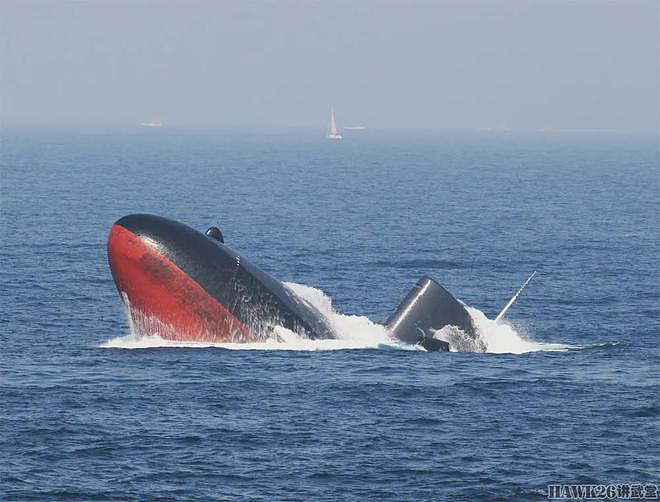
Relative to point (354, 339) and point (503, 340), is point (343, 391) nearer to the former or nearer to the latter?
point (354, 339)

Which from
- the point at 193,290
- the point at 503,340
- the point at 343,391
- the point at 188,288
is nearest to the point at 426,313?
the point at 503,340

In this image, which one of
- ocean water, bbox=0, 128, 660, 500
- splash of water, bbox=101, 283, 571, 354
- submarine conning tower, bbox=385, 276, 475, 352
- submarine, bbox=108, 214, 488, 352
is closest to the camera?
ocean water, bbox=0, 128, 660, 500

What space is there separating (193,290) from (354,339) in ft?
29.2

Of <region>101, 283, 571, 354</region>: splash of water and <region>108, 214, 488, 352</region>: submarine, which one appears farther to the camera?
<region>101, 283, 571, 354</region>: splash of water

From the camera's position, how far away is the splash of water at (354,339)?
191 ft

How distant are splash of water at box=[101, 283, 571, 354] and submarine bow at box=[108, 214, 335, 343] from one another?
49cm

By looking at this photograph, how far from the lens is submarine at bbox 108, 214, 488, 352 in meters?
57.2

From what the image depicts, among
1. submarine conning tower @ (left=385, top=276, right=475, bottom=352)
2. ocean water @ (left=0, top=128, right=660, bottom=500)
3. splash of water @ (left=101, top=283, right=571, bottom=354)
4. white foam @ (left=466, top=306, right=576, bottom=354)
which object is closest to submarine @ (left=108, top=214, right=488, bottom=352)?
submarine conning tower @ (left=385, top=276, right=475, bottom=352)

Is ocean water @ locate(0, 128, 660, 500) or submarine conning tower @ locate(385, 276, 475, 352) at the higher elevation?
submarine conning tower @ locate(385, 276, 475, 352)

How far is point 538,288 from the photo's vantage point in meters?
84.3

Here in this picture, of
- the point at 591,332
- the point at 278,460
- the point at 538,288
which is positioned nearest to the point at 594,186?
the point at 538,288

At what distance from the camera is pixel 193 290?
57.0m

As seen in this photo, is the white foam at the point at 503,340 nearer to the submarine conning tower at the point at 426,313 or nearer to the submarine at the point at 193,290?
the submarine conning tower at the point at 426,313

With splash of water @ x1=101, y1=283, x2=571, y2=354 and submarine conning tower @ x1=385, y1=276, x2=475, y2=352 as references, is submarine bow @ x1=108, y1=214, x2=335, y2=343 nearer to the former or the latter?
splash of water @ x1=101, y1=283, x2=571, y2=354
